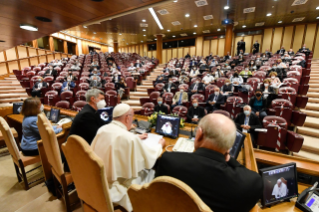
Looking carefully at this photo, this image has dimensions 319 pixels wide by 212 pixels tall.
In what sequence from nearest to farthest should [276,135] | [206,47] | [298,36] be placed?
[276,135] < [298,36] < [206,47]

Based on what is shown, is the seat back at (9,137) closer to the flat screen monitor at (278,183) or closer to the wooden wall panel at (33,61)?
the flat screen monitor at (278,183)

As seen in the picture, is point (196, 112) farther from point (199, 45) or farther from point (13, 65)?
point (199, 45)

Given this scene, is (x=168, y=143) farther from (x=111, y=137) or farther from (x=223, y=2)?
(x=223, y=2)

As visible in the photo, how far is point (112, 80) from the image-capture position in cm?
772

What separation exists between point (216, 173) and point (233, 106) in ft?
12.7

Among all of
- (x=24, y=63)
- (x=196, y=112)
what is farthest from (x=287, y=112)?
(x=24, y=63)

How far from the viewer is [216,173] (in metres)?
0.74

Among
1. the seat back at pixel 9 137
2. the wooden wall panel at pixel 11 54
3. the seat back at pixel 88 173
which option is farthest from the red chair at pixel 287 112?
the wooden wall panel at pixel 11 54

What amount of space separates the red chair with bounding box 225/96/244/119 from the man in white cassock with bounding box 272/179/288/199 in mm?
3084

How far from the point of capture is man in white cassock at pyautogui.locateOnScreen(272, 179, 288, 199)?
3.90ft

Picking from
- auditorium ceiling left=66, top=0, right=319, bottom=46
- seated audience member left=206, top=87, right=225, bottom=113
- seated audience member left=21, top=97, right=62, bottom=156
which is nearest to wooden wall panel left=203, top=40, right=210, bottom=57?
auditorium ceiling left=66, top=0, right=319, bottom=46

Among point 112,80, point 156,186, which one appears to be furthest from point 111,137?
point 112,80

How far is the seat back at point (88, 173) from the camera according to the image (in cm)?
103

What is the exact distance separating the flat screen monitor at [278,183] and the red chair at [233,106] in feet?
9.96
